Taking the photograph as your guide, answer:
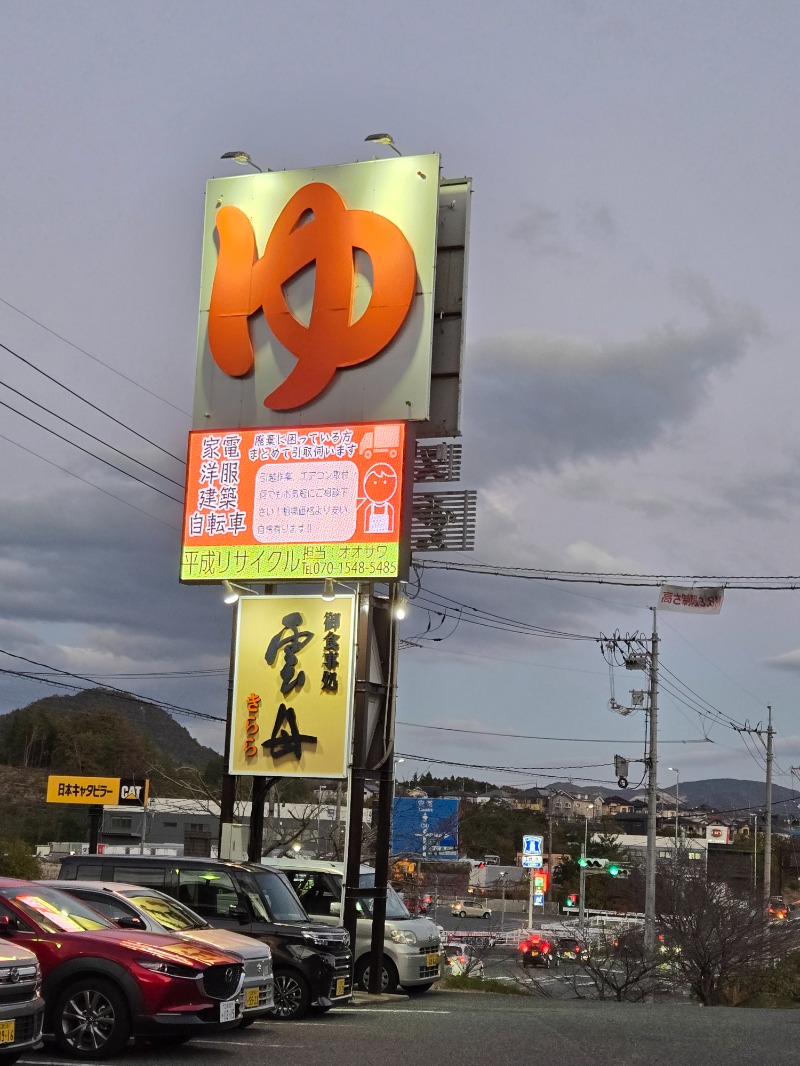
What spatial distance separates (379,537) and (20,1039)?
1346 centimetres

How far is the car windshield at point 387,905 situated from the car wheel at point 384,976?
88 centimetres

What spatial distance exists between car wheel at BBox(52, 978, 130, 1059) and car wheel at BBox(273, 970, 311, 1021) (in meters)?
4.90

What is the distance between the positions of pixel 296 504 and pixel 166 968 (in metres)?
12.3

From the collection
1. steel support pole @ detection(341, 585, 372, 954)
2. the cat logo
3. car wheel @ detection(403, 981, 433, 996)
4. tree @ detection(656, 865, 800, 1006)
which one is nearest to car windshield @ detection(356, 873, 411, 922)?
steel support pole @ detection(341, 585, 372, 954)

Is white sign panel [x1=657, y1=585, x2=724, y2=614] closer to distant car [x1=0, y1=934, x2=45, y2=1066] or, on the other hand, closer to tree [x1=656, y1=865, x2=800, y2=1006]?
tree [x1=656, y1=865, x2=800, y2=1006]

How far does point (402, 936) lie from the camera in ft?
72.9

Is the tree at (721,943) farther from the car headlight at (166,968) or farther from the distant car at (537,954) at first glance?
the car headlight at (166,968)

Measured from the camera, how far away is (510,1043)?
1385 cm

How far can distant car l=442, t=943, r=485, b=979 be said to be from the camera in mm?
32219

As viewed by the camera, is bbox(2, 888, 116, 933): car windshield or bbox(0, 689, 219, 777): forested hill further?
bbox(0, 689, 219, 777): forested hill

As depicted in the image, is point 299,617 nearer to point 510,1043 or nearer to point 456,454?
point 456,454

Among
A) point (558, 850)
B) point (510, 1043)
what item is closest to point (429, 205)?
point (510, 1043)

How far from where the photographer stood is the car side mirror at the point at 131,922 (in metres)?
13.3

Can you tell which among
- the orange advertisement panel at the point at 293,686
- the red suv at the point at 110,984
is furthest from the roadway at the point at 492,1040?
the orange advertisement panel at the point at 293,686
